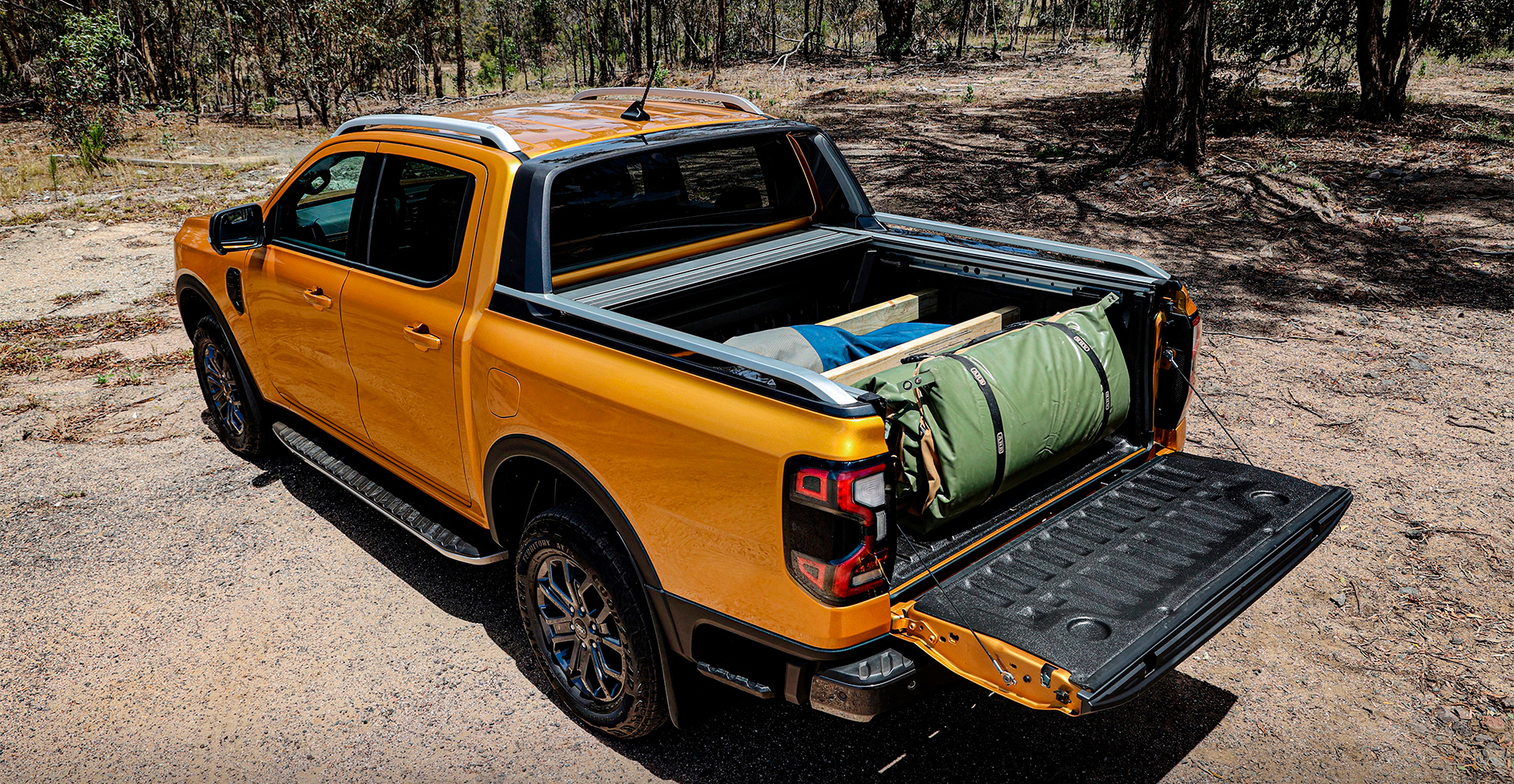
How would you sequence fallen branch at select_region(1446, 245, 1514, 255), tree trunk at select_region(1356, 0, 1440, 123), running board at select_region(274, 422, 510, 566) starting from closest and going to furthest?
running board at select_region(274, 422, 510, 566), fallen branch at select_region(1446, 245, 1514, 255), tree trunk at select_region(1356, 0, 1440, 123)

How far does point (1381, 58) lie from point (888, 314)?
14.2 meters

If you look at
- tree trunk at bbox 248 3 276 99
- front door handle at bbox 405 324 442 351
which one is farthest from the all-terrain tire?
tree trunk at bbox 248 3 276 99

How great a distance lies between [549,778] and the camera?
10.2 ft

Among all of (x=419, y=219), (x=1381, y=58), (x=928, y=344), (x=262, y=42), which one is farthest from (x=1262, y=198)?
(x=262, y=42)

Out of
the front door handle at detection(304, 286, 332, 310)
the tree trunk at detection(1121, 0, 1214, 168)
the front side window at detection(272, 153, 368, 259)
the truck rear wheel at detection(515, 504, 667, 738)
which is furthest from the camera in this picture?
the tree trunk at detection(1121, 0, 1214, 168)

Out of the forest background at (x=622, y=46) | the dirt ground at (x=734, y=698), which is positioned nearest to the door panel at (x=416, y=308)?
the dirt ground at (x=734, y=698)

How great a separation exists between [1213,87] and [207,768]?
17.0 meters

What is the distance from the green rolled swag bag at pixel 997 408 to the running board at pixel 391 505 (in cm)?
161

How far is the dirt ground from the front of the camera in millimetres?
A: 3191

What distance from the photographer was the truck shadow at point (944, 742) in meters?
3.08

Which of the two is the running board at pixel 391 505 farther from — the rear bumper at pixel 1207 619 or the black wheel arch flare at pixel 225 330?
the rear bumper at pixel 1207 619

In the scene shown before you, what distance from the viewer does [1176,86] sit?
11.0 metres

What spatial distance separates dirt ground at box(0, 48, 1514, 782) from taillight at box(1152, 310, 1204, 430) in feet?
3.19

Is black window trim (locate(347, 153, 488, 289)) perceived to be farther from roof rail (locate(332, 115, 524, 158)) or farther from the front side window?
the front side window
